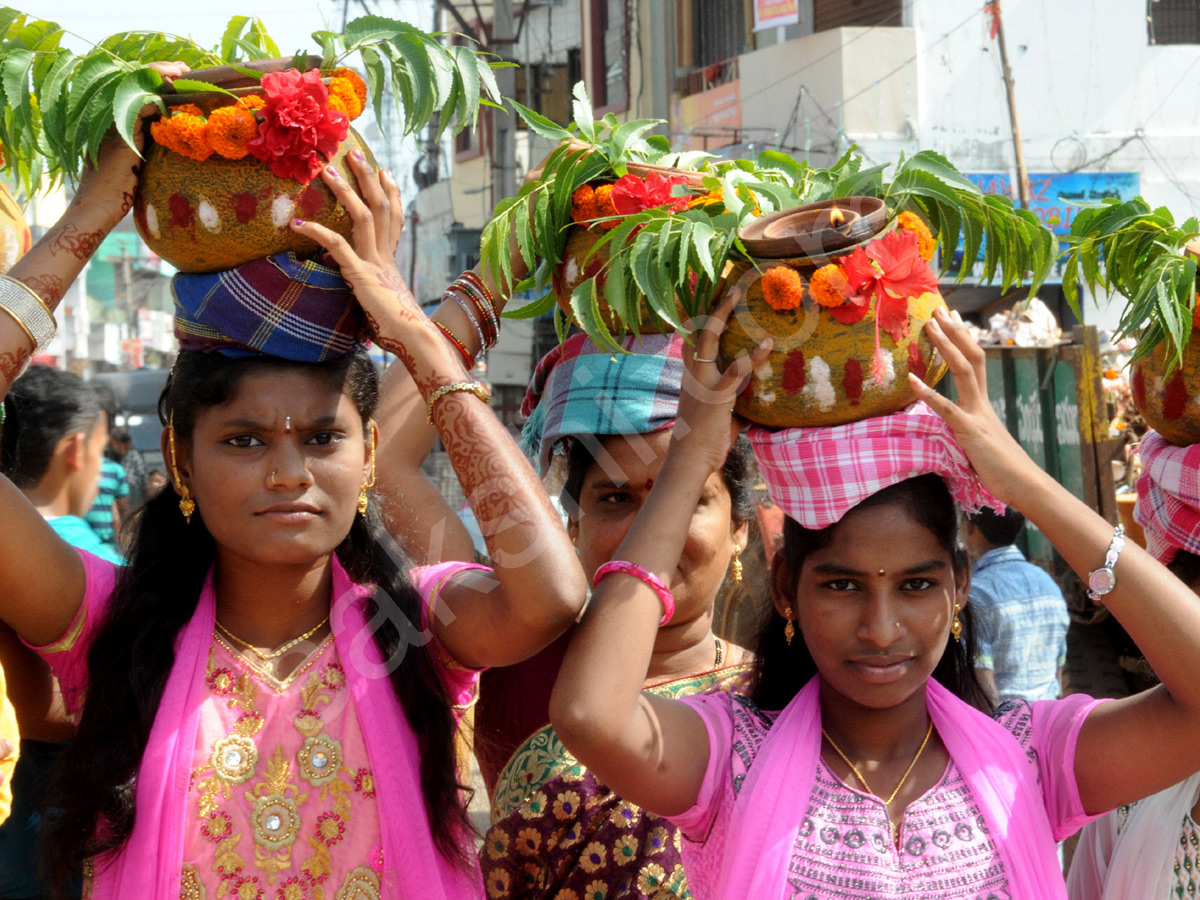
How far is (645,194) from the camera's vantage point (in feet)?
7.14

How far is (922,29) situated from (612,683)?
14.3 metres

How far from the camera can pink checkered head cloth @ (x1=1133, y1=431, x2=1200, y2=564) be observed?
2328 millimetres

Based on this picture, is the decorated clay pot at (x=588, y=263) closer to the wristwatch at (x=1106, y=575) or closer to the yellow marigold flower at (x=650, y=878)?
the wristwatch at (x=1106, y=575)

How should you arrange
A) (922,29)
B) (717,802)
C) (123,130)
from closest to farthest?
1. (123,130)
2. (717,802)
3. (922,29)

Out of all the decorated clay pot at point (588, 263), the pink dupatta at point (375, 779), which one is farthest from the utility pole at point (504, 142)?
→ the pink dupatta at point (375, 779)

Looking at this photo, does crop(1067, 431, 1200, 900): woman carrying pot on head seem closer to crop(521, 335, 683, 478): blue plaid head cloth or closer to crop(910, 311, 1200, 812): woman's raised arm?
crop(910, 311, 1200, 812): woman's raised arm

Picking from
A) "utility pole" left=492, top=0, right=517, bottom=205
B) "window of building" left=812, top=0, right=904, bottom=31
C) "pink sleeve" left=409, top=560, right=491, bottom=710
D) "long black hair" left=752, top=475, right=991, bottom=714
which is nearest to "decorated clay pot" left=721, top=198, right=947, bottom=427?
"long black hair" left=752, top=475, right=991, bottom=714

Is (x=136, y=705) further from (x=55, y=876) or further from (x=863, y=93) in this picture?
(x=863, y=93)

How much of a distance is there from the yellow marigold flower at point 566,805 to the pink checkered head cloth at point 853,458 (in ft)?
2.30

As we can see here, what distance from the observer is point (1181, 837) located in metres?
2.28

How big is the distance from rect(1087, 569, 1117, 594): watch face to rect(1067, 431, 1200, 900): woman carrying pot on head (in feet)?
1.67

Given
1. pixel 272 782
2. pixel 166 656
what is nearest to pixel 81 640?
pixel 166 656

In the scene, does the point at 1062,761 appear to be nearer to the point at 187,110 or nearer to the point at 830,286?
the point at 830,286

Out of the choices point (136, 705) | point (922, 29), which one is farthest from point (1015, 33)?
point (136, 705)
